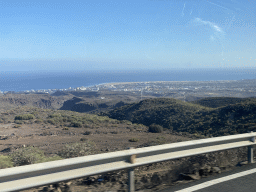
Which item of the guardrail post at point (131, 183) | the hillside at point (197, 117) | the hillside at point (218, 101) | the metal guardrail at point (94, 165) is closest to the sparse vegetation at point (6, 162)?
the metal guardrail at point (94, 165)

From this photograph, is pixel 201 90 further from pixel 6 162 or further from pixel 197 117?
pixel 6 162

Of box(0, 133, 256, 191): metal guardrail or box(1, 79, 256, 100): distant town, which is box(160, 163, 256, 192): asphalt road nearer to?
box(0, 133, 256, 191): metal guardrail

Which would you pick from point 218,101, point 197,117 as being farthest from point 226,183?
point 218,101

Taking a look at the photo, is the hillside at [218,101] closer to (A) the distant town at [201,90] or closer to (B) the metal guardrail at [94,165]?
(A) the distant town at [201,90]

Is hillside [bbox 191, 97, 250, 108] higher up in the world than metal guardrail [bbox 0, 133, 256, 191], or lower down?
lower down

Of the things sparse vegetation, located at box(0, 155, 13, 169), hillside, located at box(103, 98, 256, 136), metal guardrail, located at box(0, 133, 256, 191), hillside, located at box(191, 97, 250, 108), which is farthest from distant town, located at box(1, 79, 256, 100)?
metal guardrail, located at box(0, 133, 256, 191)

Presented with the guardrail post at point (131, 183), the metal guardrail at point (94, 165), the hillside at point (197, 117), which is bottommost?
the hillside at point (197, 117)

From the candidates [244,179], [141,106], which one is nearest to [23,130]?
[244,179]
